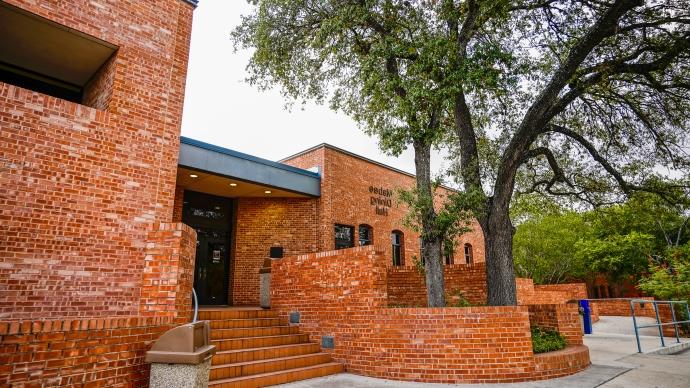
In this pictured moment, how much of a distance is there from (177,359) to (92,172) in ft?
13.6

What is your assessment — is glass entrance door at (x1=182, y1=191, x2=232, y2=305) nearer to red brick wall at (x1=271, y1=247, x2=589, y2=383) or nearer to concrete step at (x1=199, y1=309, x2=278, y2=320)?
concrete step at (x1=199, y1=309, x2=278, y2=320)

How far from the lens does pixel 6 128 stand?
557 cm

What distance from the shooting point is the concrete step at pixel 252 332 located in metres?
6.79

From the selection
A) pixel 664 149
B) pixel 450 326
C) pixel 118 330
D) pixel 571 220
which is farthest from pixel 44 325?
pixel 571 220

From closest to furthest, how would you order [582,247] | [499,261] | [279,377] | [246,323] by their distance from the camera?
1. [279,377]
2. [246,323]
3. [499,261]
4. [582,247]

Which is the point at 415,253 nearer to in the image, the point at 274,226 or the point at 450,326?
the point at 274,226

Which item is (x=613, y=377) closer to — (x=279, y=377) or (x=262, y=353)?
(x=279, y=377)

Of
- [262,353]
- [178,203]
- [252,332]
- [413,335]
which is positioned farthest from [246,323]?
[178,203]

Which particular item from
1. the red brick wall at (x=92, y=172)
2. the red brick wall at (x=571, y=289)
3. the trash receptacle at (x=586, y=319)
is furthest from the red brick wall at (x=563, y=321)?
the red brick wall at (x=571, y=289)

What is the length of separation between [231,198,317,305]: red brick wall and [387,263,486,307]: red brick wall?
10.1ft

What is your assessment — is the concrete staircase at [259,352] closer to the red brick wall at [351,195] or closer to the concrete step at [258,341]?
the concrete step at [258,341]

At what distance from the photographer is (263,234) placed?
12.8m

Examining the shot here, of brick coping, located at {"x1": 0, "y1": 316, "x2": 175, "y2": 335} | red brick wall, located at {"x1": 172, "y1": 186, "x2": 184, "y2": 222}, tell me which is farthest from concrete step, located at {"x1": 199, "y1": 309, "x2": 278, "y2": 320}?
red brick wall, located at {"x1": 172, "y1": 186, "x2": 184, "y2": 222}

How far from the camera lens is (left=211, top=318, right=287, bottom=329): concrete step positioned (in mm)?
7080
